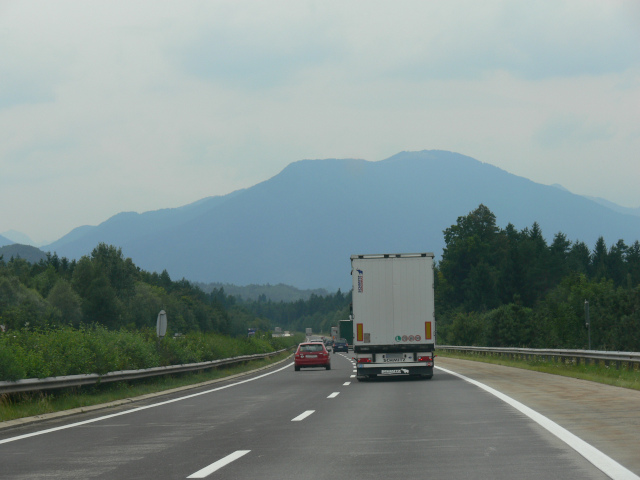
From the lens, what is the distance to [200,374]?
30672mm

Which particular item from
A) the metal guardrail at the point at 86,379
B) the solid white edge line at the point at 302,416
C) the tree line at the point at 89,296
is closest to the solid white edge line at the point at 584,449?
the solid white edge line at the point at 302,416

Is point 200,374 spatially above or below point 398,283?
below

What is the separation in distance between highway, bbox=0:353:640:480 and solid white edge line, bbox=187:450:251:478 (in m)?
0.01

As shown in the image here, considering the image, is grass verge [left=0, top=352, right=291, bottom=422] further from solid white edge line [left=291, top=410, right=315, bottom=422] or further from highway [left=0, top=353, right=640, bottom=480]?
solid white edge line [left=291, top=410, right=315, bottom=422]

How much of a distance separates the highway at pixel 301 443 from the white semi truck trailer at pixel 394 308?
7.05m

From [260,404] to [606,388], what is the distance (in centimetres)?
759

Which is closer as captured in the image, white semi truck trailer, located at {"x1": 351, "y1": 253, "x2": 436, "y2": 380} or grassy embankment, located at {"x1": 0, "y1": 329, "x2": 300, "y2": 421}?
grassy embankment, located at {"x1": 0, "y1": 329, "x2": 300, "y2": 421}

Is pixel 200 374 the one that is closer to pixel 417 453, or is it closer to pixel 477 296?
pixel 417 453

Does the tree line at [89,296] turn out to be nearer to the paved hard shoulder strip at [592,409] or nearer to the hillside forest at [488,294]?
the hillside forest at [488,294]

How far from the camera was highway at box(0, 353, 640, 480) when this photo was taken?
822 cm

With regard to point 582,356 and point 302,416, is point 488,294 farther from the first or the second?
point 302,416

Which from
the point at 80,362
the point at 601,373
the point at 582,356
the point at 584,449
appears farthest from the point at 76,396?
the point at 582,356

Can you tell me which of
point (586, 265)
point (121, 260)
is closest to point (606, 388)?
point (121, 260)

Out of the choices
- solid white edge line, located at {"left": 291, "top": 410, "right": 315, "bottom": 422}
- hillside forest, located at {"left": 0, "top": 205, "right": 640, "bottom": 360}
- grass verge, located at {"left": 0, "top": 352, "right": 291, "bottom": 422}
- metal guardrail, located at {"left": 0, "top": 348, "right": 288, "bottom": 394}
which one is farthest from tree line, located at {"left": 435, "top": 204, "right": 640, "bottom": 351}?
solid white edge line, located at {"left": 291, "top": 410, "right": 315, "bottom": 422}
